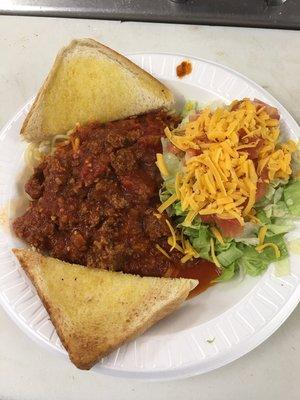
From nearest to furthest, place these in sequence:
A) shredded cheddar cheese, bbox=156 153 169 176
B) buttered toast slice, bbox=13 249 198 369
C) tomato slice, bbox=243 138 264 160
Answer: buttered toast slice, bbox=13 249 198 369 → tomato slice, bbox=243 138 264 160 → shredded cheddar cheese, bbox=156 153 169 176

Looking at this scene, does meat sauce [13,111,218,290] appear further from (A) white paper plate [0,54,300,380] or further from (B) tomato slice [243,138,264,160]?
(B) tomato slice [243,138,264,160]

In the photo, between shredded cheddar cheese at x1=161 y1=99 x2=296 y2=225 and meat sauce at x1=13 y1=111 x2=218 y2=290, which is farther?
meat sauce at x1=13 y1=111 x2=218 y2=290

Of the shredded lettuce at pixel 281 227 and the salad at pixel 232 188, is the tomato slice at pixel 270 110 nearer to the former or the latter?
the salad at pixel 232 188

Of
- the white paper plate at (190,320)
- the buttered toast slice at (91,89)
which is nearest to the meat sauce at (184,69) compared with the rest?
the buttered toast slice at (91,89)

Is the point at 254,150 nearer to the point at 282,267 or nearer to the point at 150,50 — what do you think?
the point at 282,267

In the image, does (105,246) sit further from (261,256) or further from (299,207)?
(299,207)

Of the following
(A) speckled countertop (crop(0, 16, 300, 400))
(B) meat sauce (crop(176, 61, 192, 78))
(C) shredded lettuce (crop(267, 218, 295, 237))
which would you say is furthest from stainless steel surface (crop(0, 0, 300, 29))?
(C) shredded lettuce (crop(267, 218, 295, 237))

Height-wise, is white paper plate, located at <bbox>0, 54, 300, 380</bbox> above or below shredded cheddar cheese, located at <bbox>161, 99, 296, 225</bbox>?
below

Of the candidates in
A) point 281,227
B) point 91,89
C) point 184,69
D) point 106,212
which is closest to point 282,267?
point 281,227
